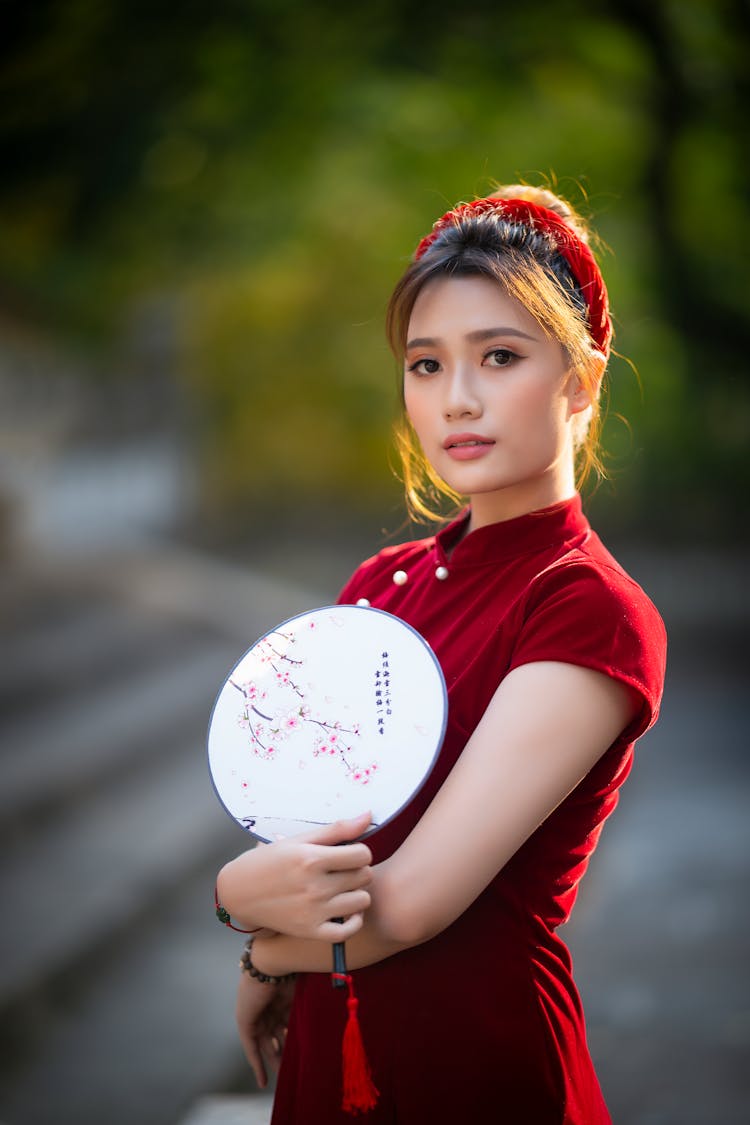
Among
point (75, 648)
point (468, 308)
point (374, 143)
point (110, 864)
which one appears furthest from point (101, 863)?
point (374, 143)

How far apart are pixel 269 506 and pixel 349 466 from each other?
3.63ft

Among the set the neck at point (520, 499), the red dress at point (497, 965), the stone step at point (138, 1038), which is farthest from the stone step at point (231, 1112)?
the neck at point (520, 499)

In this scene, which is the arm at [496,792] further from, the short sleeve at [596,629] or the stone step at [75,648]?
the stone step at [75,648]

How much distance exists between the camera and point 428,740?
1.16 meters

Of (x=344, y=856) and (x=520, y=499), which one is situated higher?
(x=520, y=499)

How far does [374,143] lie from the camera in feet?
27.3

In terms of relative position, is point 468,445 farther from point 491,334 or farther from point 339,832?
point 339,832

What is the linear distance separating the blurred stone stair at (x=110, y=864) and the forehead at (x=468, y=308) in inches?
75.2

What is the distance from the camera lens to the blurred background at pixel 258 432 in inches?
148

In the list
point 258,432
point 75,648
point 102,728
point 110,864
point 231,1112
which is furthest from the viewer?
point 258,432

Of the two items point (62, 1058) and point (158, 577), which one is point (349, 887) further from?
point (158, 577)

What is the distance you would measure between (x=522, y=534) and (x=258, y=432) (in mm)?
12094

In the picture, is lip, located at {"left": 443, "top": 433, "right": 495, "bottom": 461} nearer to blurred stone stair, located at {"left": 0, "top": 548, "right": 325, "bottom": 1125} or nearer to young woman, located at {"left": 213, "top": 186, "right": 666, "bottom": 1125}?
young woman, located at {"left": 213, "top": 186, "right": 666, "bottom": 1125}

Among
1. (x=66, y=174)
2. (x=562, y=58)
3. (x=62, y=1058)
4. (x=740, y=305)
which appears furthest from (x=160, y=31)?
A: (x=62, y=1058)
